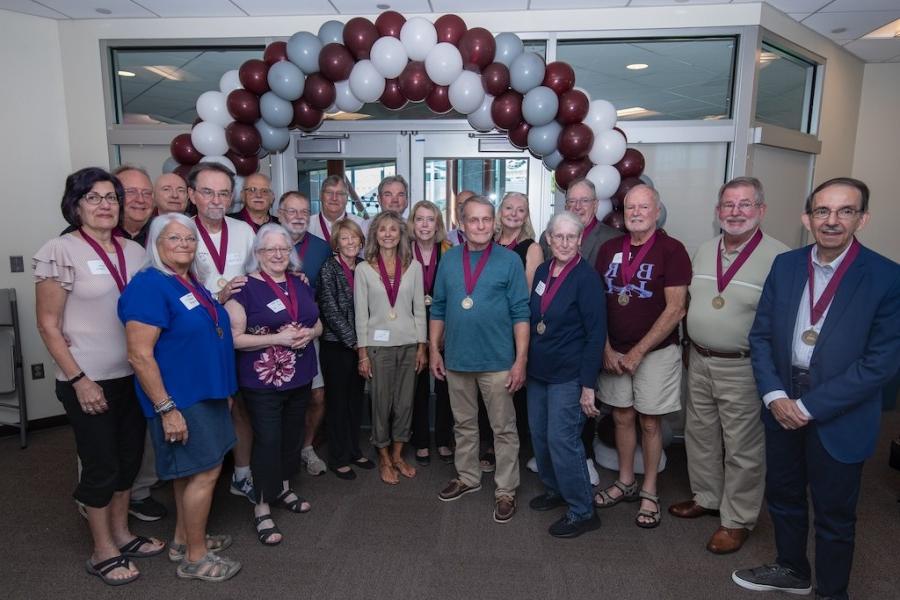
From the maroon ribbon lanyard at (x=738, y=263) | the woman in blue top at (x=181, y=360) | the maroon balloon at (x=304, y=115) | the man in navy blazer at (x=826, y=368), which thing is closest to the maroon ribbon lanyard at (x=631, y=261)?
the maroon ribbon lanyard at (x=738, y=263)

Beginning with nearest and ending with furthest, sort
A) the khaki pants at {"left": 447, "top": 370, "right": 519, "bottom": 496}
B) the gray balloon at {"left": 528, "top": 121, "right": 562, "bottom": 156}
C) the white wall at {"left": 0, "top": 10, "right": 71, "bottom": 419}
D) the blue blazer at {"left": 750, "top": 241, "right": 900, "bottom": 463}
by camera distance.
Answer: the blue blazer at {"left": 750, "top": 241, "right": 900, "bottom": 463}
the khaki pants at {"left": 447, "top": 370, "right": 519, "bottom": 496}
the gray balloon at {"left": 528, "top": 121, "right": 562, "bottom": 156}
the white wall at {"left": 0, "top": 10, "right": 71, "bottom": 419}

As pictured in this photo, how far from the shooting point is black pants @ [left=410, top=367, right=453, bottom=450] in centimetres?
331

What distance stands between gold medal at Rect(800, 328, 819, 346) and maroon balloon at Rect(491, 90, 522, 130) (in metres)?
1.89

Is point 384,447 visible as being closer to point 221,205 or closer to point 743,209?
point 221,205

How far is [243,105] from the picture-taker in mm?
3131

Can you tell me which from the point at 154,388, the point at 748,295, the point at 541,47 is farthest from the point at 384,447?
the point at 541,47

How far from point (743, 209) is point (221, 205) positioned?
2.41 metres

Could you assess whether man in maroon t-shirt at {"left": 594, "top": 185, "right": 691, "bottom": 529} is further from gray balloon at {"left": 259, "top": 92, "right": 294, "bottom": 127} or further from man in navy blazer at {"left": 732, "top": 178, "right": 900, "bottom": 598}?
gray balloon at {"left": 259, "top": 92, "right": 294, "bottom": 127}

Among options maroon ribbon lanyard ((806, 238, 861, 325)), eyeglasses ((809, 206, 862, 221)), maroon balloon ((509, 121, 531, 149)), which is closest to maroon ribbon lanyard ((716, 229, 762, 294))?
maroon ribbon lanyard ((806, 238, 861, 325))

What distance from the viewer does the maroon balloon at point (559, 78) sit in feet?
9.95

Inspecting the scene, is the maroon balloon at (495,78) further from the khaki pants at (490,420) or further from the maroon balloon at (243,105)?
the khaki pants at (490,420)

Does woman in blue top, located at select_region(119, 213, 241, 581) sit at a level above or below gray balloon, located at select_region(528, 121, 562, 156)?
below

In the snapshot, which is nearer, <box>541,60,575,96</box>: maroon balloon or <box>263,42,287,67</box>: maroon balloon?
<box>541,60,575,96</box>: maroon balloon

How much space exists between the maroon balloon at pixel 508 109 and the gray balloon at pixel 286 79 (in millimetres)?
1151
